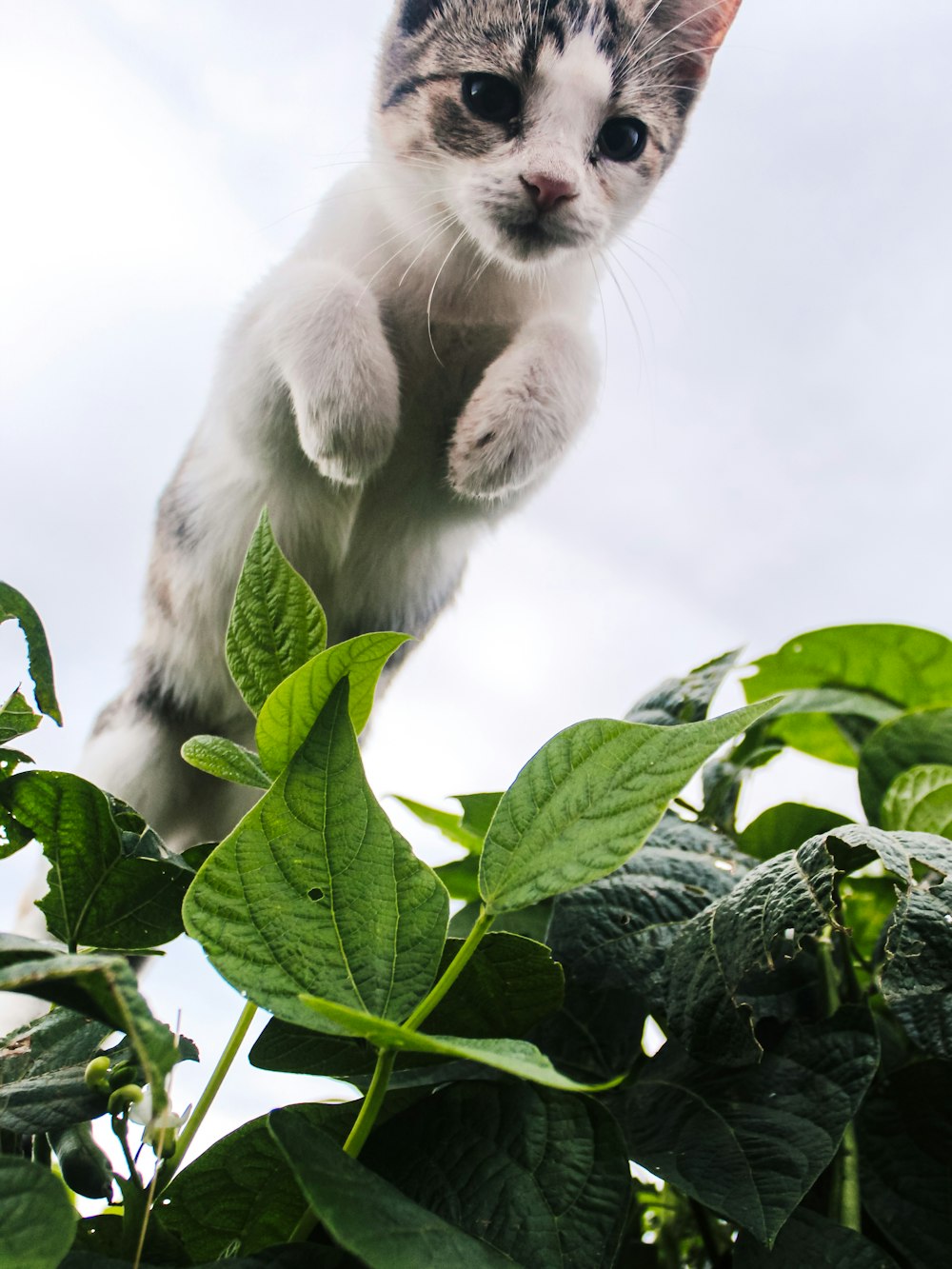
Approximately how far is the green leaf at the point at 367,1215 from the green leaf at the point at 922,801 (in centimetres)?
38

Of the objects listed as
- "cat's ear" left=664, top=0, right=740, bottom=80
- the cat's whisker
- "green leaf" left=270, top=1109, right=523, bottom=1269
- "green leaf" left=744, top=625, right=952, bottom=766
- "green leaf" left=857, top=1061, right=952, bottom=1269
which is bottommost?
"green leaf" left=857, top=1061, right=952, bottom=1269

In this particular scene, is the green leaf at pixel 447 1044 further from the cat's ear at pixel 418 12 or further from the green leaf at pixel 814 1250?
the cat's ear at pixel 418 12

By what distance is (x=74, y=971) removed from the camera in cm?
21

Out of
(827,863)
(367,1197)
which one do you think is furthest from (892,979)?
(367,1197)

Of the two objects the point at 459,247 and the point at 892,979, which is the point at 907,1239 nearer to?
the point at 892,979

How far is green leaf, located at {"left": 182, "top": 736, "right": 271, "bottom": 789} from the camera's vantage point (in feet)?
1.14

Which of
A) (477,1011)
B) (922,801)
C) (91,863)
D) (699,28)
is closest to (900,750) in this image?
(922,801)

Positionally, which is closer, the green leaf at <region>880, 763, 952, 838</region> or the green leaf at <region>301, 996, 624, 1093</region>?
the green leaf at <region>301, 996, 624, 1093</region>

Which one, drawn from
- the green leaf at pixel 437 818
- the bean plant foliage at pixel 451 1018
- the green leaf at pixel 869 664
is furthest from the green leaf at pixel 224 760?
the green leaf at pixel 869 664

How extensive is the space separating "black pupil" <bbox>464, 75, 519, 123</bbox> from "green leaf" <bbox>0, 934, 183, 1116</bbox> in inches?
26.7

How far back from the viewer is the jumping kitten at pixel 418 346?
654 mm

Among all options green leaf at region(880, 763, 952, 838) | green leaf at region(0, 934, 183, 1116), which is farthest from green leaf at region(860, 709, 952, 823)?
green leaf at region(0, 934, 183, 1116)

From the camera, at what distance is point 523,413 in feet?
2.11

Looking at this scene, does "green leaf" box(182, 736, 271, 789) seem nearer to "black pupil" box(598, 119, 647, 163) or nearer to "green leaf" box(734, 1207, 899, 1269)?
"green leaf" box(734, 1207, 899, 1269)
